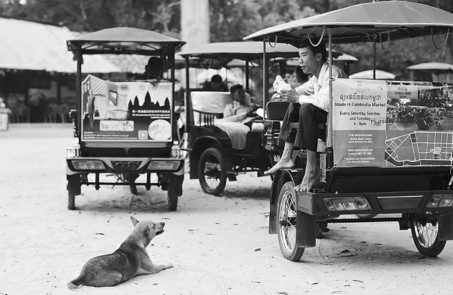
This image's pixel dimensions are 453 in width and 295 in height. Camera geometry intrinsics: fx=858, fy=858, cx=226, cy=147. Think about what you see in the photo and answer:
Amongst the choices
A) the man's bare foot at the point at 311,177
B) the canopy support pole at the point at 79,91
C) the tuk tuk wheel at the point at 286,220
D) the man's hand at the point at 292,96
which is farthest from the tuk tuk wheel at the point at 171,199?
the man's bare foot at the point at 311,177

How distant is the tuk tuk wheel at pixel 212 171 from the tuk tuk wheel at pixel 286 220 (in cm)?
498

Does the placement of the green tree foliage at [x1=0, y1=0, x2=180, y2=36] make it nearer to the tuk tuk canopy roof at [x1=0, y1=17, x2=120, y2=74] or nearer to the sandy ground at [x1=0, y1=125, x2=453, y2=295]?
the tuk tuk canopy roof at [x1=0, y1=17, x2=120, y2=74]

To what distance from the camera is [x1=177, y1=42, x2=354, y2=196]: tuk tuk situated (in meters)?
13.5

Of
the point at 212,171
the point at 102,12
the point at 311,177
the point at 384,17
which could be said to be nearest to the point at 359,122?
the point at 311,177

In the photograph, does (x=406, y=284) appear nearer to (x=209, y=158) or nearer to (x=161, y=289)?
(x=161, y=289)

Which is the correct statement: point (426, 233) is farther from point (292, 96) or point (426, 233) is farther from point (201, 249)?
point (201, 249)

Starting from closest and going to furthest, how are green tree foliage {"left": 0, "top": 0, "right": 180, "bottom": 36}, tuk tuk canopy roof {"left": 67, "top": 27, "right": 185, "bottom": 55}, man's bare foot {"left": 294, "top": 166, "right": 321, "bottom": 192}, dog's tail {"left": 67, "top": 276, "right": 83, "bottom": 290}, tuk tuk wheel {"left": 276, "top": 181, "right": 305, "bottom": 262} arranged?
dog's tail {"left": 67, "top": 276, "right": 83, "bottom": 290} < man's bare foot {"left": 294, "top": 166, "right": 321, "bottom": 192} < tuk tuk wheel {"left": 276, "top": 181, "right": 305, "bottom": 262} < tuk tuk canopy roof {"left": 67, "top": 27, "right": 185, "bottom": 55} < green tree foliage {"left": 0, "top": 0, "right": 180, "bottom": 36}

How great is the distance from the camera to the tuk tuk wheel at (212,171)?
13797mm

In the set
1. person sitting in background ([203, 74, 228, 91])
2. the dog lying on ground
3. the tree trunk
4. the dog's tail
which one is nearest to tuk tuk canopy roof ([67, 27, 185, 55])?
person sitting in background ([203, 74, 228, 91])

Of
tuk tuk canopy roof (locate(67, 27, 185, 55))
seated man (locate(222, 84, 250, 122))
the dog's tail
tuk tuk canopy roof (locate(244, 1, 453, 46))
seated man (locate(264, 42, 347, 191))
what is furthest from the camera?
seated man (locate(222, 84, 250, 122))

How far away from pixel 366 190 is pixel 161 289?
2336 millimetres

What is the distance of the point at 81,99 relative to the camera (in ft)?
40.1

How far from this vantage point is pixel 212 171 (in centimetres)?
1419

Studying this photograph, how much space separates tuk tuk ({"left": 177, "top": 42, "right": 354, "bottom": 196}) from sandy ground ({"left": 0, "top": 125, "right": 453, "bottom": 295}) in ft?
1.50
